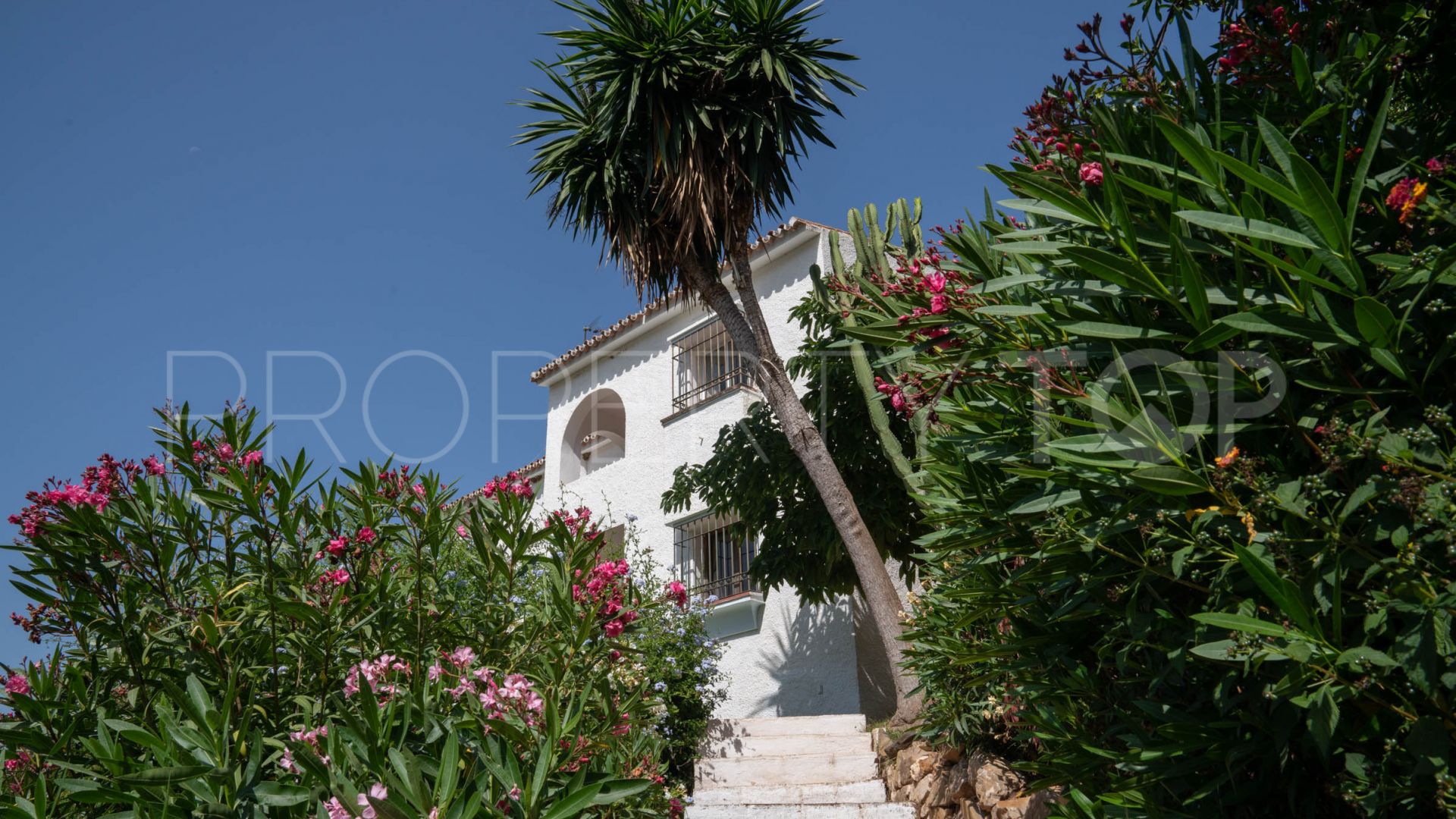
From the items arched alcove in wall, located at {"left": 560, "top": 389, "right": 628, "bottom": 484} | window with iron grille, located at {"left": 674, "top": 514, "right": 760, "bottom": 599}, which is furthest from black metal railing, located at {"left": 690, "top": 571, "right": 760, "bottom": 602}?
arched alcove in wall, located at {"left": 560, "top": 389, "right": 628, "bottom": 484}

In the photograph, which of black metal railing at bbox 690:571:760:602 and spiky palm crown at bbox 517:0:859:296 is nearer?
spiky palm crown at bbox 517:0:859:296

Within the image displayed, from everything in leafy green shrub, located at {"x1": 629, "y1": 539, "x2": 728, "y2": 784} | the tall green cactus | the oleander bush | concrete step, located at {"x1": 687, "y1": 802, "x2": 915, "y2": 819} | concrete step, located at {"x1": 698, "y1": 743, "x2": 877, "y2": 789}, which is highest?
the tall green cactus

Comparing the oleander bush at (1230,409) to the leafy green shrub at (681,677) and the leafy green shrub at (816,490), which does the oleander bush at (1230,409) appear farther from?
the leafy green shrub at (816,490)

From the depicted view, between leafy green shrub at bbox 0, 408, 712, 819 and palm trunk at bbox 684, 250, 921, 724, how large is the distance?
4.92 metres

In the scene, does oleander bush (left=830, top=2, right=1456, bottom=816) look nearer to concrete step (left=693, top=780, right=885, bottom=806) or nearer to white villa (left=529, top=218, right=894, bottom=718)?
concrete step (left=693, top=780, right=885, bottom=806)

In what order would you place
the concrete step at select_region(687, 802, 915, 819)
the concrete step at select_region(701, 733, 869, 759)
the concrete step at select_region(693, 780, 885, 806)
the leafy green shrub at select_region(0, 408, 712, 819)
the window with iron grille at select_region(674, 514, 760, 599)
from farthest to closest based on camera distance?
the window with iron grille at select_region(674, 514, 760, 599) → the concrete step at select_region(701, 733, 869, 759) → the concrete step at select_region(693, 780, 885, 806) → the concrete step at select_region(687, 802, 915, 819) → the leafy green shrub at select_region(0, 408, 712, 819)

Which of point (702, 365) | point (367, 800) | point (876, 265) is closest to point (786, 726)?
point (876, 265)

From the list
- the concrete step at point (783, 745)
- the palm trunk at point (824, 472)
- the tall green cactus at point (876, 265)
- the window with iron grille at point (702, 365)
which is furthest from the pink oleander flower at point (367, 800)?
the window with iron grille at point (702, 365)

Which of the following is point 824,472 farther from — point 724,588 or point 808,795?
point 724,588

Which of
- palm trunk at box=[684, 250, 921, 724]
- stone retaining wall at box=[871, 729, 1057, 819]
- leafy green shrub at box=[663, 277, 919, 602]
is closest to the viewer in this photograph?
stone retaining wall at box=[871, 729, 1057, 819]

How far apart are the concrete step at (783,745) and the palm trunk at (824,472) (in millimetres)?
544

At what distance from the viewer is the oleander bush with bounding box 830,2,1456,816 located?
1792mm

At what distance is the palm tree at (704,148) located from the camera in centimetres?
852

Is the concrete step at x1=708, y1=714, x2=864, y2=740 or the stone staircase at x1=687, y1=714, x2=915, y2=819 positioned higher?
the concrete step at x1=708, y1=714, x2=864, y2=740
